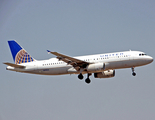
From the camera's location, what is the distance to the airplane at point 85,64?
47062 millimetres

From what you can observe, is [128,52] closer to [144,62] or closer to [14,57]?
[144,62]

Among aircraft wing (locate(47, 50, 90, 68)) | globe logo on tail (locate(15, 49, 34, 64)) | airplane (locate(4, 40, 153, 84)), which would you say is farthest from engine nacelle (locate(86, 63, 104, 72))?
globe logo on tail (locate(15, 49, 34, 64))

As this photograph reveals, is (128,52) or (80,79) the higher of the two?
(128,52)

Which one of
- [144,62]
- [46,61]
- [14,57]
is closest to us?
[144,62]

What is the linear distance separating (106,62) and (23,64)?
50.0 feet

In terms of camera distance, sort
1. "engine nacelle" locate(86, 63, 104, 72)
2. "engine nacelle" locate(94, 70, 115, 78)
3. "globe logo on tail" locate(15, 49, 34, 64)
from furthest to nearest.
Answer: "globe logo on tail" locate(15, 49, 34, 64)
"engine nacelle" locate(94, 70, 115, 78)
"engine nacelle" locate(86, 63, 104, 72)

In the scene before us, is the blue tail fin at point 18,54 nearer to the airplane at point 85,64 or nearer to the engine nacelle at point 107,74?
the airplane at point 85,64

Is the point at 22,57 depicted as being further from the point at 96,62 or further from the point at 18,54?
the point at 96,62

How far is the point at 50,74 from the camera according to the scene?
5031 cm

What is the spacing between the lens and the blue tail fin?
54281 millimetres

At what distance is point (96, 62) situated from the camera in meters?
48.3

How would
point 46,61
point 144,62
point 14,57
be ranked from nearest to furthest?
point 144,62, point 46,61, point 14,57

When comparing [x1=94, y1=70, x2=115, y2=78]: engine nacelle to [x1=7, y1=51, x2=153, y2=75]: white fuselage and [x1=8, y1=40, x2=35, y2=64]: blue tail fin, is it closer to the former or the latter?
[x1=7, y1=51, x2=153, y2=75]: white fuselage

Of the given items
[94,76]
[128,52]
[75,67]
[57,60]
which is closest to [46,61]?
[57,60]
